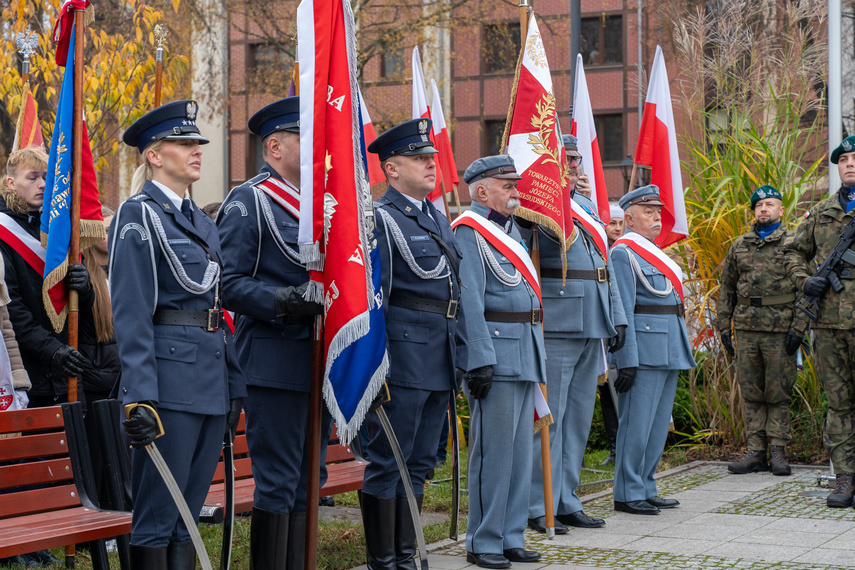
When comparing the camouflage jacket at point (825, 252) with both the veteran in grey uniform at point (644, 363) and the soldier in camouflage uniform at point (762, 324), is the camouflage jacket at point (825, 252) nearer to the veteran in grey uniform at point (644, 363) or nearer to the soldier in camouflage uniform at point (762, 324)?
the soldier in camouflage uniform at point (762, 324)

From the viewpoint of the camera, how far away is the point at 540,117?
6.51m

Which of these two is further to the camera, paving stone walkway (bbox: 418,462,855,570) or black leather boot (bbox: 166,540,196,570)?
paving stone walkway (bbox: 418,462,855,570)

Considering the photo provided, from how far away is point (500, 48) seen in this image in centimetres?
2727

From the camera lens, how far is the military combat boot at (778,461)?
8.52 m

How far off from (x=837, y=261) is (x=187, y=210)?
4827 millimetres

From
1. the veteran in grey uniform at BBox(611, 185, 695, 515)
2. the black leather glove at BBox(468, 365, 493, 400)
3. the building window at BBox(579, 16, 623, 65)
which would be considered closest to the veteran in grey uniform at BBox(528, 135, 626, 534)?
the veteran in grey uniform at BBox(611, 185, 695, 515)

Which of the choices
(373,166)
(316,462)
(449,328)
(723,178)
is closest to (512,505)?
(449,328)

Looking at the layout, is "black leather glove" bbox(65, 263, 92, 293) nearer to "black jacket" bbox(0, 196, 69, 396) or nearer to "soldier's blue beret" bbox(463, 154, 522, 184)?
"black jacket" bbox(0, 196, 69, 396)

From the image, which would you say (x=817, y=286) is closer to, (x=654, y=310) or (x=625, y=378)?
(x=654, y=310)

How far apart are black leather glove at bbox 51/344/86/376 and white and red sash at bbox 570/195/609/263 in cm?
317

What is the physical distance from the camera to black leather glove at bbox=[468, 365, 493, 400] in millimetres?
5414

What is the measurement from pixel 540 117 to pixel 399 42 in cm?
1555

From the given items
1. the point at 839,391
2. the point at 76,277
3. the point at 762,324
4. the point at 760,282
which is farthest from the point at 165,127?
the point at 762,324

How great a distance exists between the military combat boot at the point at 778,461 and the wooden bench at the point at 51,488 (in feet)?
18.4
